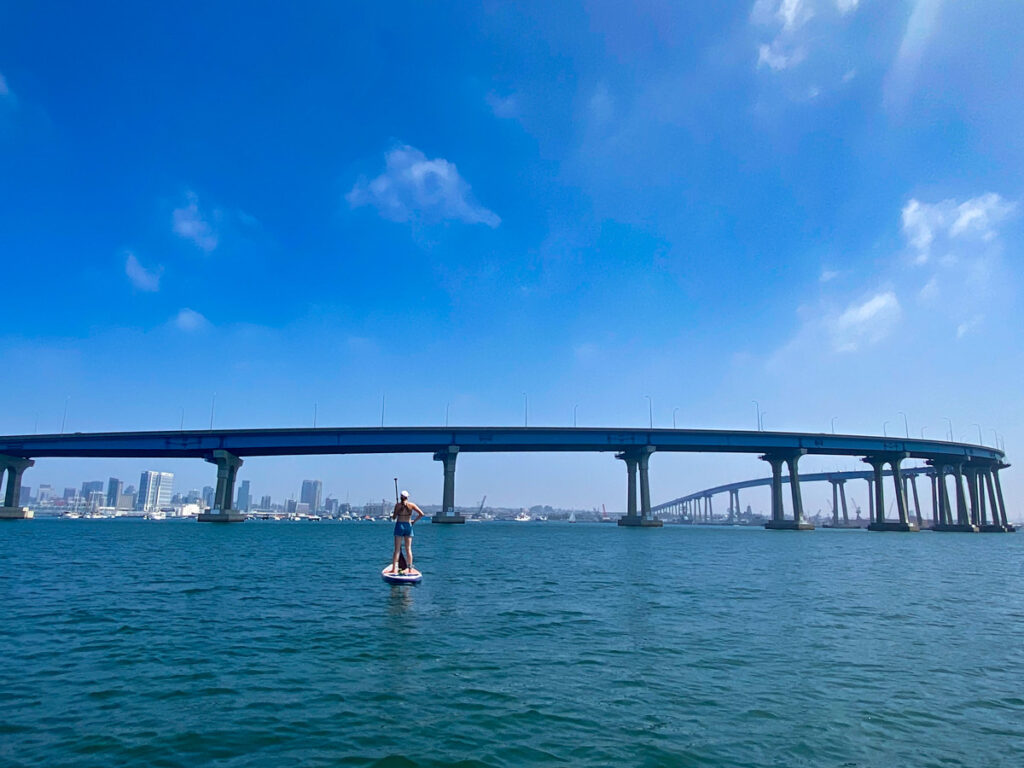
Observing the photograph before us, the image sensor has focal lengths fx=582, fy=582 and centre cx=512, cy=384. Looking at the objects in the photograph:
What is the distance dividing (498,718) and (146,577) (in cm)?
2547

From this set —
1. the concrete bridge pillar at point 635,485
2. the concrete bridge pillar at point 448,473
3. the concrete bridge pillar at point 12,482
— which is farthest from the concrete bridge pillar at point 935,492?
the concrete bridge pillar at point 12,482

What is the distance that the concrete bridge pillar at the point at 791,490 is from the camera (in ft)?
456

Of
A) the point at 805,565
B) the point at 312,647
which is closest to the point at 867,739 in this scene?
the point at 312,647

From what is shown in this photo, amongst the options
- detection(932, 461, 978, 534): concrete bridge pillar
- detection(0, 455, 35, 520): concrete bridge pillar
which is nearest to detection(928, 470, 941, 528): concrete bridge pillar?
detection(932, 461, 978, 534): concrete bridge pillar

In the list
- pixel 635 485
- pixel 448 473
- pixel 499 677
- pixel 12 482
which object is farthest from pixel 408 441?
pixel 499 677

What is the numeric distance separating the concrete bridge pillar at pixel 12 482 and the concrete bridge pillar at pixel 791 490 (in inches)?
6500

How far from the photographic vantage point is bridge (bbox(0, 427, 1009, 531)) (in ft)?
388

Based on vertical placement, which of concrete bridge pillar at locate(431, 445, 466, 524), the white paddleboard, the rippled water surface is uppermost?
concrete bridge pillar at locate(431, 445, 466, 524)

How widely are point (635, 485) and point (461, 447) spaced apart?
4128 centimetres

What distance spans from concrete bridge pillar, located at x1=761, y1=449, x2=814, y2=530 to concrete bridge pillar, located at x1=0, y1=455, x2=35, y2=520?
165m

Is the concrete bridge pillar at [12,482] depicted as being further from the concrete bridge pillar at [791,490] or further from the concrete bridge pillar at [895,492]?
the concrete bridge pillar at [895,492]

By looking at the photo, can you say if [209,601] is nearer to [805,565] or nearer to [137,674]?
[137,674]

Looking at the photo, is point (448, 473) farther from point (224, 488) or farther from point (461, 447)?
point (224, 488)

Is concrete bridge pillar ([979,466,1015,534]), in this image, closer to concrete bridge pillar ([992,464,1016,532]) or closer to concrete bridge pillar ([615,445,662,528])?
concrete bridge pillar ([992,464,1016,532])
